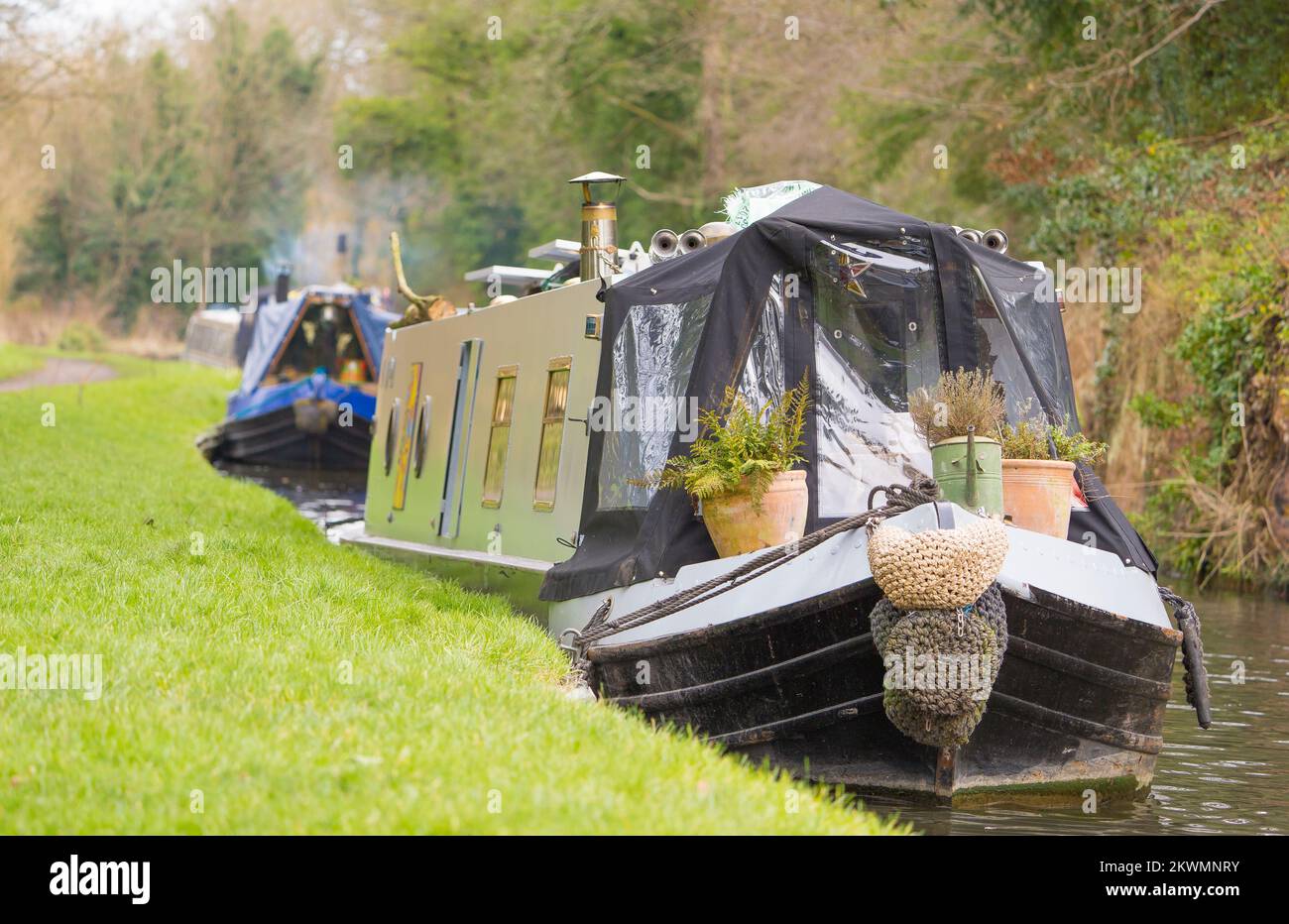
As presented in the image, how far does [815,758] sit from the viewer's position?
23.4ft

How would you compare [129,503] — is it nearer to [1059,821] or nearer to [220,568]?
[220,568]

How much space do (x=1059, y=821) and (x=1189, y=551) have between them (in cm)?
962

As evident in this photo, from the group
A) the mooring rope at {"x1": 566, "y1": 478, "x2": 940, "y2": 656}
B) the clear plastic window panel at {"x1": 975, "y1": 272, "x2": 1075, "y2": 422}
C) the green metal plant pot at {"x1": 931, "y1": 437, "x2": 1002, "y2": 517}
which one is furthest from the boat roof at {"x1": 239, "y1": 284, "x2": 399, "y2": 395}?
the green metal plant pot at {"x1": 931, "y1": 437, "x2": 1002, "y2": 517}

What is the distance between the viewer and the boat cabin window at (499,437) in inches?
439

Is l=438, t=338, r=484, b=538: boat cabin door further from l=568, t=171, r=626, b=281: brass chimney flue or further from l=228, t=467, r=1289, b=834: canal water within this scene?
l=228, t=467, r=1289, b=834: canal water

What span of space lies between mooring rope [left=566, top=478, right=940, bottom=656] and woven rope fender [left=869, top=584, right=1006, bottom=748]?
1.39ft

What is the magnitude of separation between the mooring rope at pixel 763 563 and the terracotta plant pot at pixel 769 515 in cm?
13

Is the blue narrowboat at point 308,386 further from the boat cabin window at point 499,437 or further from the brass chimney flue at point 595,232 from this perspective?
the brass chimney flue at point 595,232

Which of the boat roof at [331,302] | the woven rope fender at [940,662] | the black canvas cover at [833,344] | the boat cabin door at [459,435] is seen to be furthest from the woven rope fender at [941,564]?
the boat roof at [331,302]

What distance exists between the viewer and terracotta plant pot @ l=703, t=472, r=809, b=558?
24.3 feet

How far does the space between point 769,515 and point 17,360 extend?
3321 cm

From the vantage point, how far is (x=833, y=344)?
8453mm

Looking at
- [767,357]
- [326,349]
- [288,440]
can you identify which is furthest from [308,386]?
[767,357]
